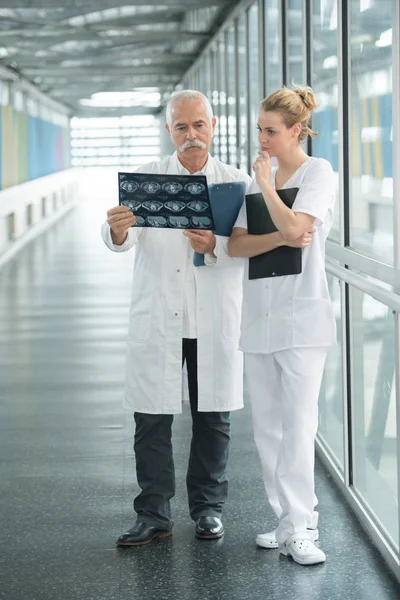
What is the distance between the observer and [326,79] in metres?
5.26

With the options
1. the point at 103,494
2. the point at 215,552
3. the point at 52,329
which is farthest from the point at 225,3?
the point at 215,552

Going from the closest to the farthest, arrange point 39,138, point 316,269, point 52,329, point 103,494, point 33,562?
point 316,269 < point 33,562 < point 103,494 < point 52,329 < point 39,138

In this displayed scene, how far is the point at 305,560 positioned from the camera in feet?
12.6

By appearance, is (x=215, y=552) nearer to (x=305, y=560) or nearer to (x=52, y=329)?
(x=305, y=560)

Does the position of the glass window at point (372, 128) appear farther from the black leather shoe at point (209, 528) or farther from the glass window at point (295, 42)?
the glass window at point (295, 42)

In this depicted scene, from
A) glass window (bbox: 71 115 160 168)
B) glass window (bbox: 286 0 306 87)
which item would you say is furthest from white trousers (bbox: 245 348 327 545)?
glass window (bbox: 71 115 160 168)

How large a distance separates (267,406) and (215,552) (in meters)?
0.61

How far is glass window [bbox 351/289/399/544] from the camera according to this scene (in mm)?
3963

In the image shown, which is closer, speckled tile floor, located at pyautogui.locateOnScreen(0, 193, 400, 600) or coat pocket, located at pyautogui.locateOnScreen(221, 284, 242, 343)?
speckled tile floor, located at pyautogui.locateOnScreen(0, 193, 400, 600)

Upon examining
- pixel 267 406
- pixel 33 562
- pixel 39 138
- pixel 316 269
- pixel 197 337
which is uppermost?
pixel 39 138

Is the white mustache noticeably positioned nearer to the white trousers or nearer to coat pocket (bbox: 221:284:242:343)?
coat pocket (bbox: 221:284:242:343)

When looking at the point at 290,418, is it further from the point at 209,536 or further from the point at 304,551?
the point at 209,536

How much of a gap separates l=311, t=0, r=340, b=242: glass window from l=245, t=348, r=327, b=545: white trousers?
147 cm

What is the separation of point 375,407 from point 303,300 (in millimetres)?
775
